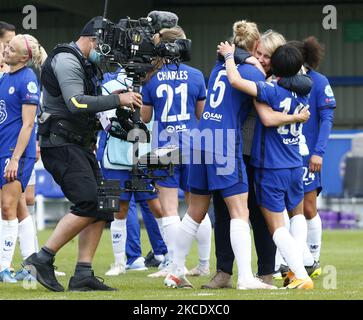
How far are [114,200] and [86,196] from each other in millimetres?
223

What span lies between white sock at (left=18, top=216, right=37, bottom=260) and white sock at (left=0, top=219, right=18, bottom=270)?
2.06 feet

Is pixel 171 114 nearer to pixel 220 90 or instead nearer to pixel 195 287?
pixel 220 90

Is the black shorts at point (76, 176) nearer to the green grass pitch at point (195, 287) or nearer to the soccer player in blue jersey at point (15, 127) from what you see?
the green grass pitch at point (195, 287)

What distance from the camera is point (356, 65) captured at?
33656 mm

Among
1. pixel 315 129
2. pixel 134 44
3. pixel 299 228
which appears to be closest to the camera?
pixel 134 44

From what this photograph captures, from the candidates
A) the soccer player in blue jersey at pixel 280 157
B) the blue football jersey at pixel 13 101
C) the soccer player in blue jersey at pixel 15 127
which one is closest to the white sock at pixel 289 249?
the soccer player in blue jersey at pixel 280 157

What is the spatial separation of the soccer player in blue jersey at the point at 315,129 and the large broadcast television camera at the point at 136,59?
1896 millimetres

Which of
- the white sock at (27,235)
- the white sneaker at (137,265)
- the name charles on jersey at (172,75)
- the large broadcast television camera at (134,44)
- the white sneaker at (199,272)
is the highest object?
the large broadcast television camera at (134,44)

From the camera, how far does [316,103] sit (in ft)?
35.2

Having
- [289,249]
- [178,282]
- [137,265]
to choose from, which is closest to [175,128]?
[178,282]

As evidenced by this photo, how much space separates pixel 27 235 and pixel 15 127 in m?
1.27

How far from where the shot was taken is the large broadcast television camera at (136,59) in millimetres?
8461
